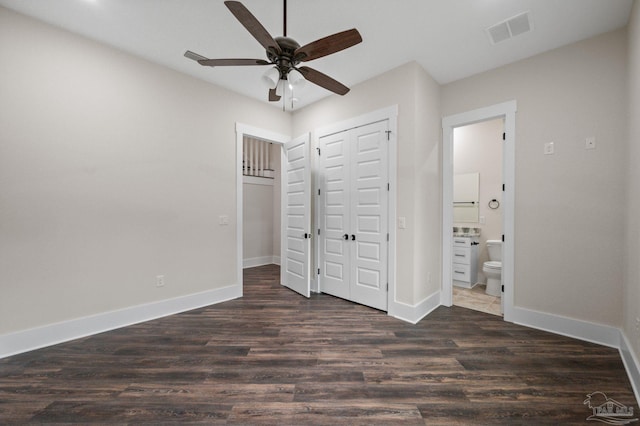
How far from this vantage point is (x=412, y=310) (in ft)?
9.44

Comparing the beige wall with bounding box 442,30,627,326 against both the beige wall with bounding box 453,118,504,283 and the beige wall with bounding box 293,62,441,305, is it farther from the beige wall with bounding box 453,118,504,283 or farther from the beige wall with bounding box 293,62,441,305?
the beige wall with bounding box 453,118,504,283

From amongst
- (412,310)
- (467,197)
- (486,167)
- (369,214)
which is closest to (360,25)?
(369,214)

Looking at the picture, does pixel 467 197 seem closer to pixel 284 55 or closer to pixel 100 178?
pixel 284 55

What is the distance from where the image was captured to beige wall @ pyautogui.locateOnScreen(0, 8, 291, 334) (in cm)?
224

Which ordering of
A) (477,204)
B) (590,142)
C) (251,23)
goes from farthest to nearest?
1. (477,204)
2. (590,142)
3. (251,23)

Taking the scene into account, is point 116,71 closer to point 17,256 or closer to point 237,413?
point 17,256

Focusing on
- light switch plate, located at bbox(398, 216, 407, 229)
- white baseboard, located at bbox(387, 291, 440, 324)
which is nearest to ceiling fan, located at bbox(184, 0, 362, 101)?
light switch plate, located at bbox(398, 216, 407, 229)

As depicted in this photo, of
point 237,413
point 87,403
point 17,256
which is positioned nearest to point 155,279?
point 17,256

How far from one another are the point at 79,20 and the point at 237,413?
3.58 metres

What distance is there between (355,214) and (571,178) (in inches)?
89.9

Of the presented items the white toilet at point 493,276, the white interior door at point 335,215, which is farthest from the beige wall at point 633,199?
the white interior door at point 335,215

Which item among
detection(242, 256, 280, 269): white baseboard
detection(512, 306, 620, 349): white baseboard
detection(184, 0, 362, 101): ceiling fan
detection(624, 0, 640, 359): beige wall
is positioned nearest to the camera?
detection(184, 0, 362, 101): ceiling fan

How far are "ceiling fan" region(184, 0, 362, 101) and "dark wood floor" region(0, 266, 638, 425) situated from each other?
2.29m

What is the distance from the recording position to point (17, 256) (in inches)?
88.0
